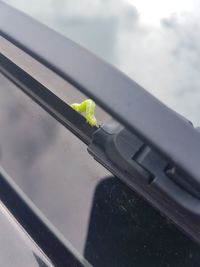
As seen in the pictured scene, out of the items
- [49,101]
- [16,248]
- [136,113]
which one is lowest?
[16,248]

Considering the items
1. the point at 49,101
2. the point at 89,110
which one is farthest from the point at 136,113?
the point at 49,101

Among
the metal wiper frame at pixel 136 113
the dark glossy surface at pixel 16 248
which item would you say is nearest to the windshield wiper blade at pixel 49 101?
the metal wiper frame at pixel 136 113

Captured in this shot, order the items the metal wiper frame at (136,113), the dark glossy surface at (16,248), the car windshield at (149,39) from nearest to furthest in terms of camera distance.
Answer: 1. the metal wiper frame at (136,113)
2. the dark glossy surface at (16,248)
3. the car windshield at (149,39)

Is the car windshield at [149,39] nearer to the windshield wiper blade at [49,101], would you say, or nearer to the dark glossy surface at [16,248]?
the windshield wiper blade at [49,101]

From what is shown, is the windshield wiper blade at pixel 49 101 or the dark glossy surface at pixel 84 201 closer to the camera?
the dark glossy surface at pixel 84 201

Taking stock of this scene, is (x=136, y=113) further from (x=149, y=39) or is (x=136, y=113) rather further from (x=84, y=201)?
(x=149, y=39)

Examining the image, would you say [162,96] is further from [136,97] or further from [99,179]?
[136,97]

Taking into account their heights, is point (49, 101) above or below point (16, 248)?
above

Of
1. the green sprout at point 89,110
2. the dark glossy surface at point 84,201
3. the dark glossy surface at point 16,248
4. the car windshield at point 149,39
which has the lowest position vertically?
the dark glossy surface at point 16,248
